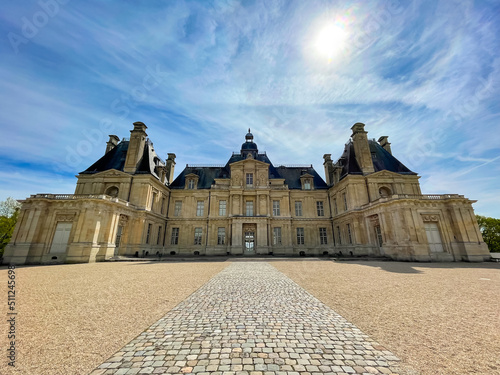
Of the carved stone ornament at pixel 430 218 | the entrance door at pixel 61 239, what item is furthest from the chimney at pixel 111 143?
the carved stone ornament at pixel 430 218

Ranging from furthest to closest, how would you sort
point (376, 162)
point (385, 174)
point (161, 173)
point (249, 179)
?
point (249, 179) < point (161, 173) < point (376, 162) < point (385, 174)

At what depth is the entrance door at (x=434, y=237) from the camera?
18.5 meters

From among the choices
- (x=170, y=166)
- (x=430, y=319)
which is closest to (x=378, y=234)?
(x=430, y=319)

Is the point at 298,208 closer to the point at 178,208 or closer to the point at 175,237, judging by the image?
the point at 178,208

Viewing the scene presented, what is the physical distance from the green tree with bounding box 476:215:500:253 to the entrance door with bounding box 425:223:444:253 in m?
30.3

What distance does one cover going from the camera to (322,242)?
1110 inches

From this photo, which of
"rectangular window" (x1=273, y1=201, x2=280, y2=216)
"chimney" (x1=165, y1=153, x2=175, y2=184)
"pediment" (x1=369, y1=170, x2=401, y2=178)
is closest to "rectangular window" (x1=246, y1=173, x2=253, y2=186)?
"rectangular window" (x1=273, y1=201, x2=280, y2=216)

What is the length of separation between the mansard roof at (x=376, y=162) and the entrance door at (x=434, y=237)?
343 inches

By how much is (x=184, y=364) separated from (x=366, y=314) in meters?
4.11

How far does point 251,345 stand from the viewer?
315 centimetres

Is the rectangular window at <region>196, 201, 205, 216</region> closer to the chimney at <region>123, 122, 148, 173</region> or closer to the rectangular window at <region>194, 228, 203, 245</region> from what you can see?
the rectangular window at <region>194, 228, 203, 245</region>

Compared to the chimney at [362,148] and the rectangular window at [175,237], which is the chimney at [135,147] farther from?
the chimney at [362,148]

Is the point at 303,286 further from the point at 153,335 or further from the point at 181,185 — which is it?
the point at 181,185

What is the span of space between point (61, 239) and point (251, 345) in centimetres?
2403
